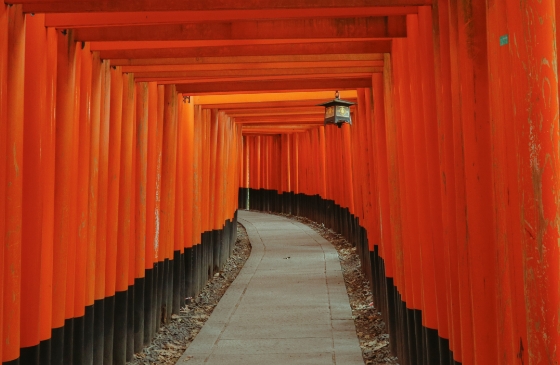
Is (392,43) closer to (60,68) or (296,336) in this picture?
(60,68)

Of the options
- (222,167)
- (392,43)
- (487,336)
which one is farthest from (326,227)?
(487,336)

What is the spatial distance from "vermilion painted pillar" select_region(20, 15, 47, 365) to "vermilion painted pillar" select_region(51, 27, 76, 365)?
1.64 ft

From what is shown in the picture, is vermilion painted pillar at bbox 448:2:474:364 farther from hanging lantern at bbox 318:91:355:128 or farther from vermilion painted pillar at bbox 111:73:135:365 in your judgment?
hanging lantern at bbox 318:91:355:128

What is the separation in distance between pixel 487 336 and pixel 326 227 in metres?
15.5

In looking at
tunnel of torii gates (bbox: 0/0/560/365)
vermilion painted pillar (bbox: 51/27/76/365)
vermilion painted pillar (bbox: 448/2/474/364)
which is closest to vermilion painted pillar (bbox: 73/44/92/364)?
tunnel of torii gates (bbox: 0/0/560/365)

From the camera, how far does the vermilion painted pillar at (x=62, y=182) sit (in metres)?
4.93

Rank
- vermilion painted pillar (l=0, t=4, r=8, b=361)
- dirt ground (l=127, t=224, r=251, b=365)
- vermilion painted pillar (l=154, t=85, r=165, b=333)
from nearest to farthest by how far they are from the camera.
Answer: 1. vermilion painted pillar (l=0, t=4, r=8, b=361)
2. dirt ground (l=127, t=224, r=251, b=365)
3. vermilion painted pillar (l=154, t=85, r=165, b=333)

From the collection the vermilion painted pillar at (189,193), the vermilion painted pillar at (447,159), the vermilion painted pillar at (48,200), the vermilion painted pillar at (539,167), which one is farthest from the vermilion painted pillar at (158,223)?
the vermilion painted pillar at (539,167)

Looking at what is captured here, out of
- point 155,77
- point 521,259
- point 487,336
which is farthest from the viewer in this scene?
point 155,77

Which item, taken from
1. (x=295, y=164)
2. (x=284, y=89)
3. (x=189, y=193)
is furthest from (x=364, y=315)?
(x=295, y=164)

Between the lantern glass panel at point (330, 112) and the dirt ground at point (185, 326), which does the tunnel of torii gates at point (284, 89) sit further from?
the lantern glass panel at point (330, 112)

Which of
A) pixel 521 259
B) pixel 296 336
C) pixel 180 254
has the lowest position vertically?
pixel 296 336

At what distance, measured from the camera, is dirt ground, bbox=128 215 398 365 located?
23.5ft

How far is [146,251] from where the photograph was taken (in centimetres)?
785
